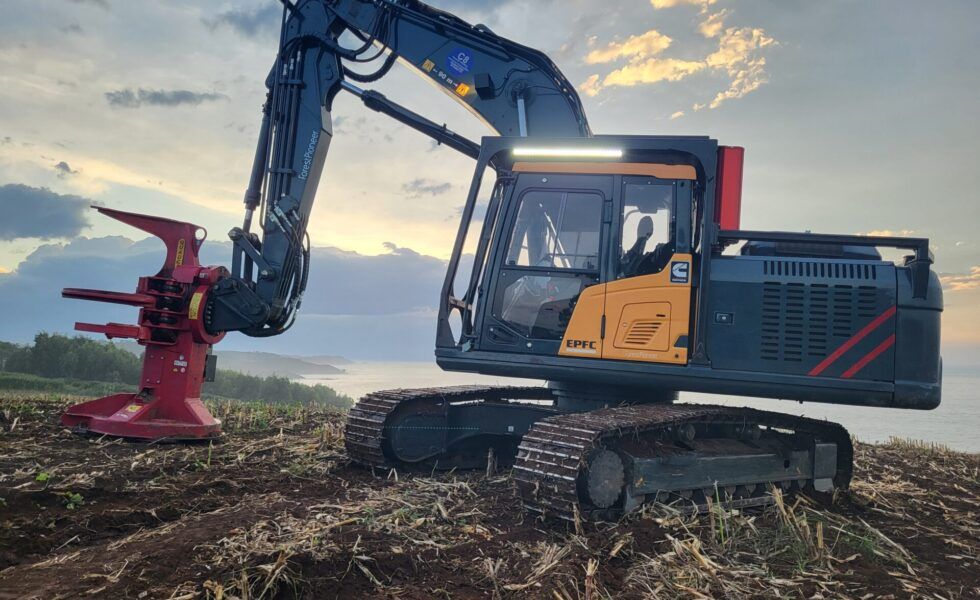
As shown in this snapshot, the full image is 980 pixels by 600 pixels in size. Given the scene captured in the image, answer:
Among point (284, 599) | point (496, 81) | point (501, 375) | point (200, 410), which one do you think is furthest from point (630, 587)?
point (200, 410)

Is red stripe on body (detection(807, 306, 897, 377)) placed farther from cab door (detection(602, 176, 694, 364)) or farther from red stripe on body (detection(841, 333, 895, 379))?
cab door (detection(602, 176, 694, 364))

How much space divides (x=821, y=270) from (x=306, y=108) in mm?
5374

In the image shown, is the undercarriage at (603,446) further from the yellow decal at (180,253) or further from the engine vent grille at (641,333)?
the yellow decal at (180,253)

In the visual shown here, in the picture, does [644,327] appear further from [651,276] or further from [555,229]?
[555,229]

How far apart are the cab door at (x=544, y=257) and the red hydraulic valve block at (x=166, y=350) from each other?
3670mm

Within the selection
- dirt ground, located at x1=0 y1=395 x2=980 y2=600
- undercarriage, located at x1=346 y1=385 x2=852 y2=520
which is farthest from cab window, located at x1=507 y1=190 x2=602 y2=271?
dirt ground, located at x1=0 y1=395 x2=980 y2=600

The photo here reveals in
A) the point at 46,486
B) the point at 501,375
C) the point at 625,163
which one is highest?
the point at 625,163

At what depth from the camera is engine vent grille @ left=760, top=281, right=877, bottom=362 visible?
5949mm

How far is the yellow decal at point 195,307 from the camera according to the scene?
8.02 m

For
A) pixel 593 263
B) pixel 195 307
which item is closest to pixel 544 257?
pixel 593 263

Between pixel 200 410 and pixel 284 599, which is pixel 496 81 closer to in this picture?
pixel 200 410

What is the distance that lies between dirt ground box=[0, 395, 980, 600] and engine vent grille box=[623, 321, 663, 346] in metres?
1.37

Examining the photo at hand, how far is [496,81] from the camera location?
7535mm

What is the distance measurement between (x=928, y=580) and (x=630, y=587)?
2.05 metres
